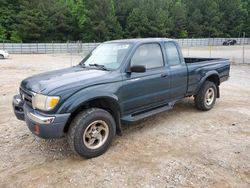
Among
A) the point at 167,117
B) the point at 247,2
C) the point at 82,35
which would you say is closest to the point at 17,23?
the point at 82,35

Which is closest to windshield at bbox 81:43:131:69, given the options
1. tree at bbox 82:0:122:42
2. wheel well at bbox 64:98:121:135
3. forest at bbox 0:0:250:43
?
wheel well at bbox 64:98:121:135

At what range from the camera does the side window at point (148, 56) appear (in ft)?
14.9

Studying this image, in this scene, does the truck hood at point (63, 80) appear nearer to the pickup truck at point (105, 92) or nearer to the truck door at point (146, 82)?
the pickup truck at point (105, 92)

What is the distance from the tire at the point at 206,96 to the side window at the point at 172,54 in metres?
1.10

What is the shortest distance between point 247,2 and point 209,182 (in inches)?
3227

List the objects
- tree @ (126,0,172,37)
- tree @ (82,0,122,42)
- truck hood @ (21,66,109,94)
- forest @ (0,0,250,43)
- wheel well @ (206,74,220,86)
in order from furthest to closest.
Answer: tree @ (126,0,172,37), tree @ (82,0,122,42), forest @ (0,0,250,43), wheel well @ (206,74,220,86), truck hood @ (21,66,109,94)

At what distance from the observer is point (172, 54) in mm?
5230

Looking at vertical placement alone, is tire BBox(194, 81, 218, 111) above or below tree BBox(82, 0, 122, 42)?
below

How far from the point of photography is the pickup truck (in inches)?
141

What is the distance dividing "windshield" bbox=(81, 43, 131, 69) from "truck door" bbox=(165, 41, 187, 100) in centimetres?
100

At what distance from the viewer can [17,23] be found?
152 ft

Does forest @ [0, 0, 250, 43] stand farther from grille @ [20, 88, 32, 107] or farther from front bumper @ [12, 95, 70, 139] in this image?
front bumper @ [12, 95, 70, 139]

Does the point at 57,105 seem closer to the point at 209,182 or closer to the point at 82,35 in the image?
the point at 209,182

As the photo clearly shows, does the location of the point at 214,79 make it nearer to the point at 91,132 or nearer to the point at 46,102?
the point at 91,132
